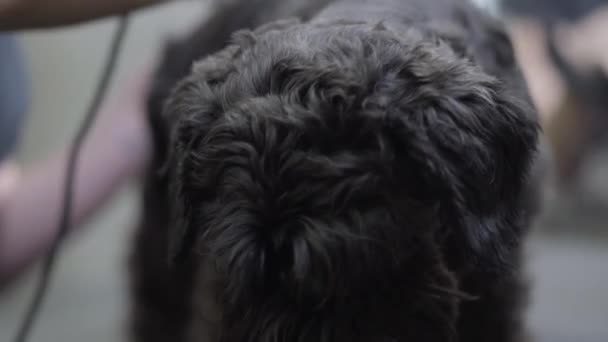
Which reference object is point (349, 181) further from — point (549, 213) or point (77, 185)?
point (549, 213)

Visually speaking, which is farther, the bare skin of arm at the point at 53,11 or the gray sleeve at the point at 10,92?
the gray sleeve at the point at 10,92

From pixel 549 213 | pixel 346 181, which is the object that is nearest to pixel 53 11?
pixel 346 181

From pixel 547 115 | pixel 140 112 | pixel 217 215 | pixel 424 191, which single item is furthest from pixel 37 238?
pixel 547 115

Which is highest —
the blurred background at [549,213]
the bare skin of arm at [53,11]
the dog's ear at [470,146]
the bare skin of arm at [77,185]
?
the bare skin of arm at [53,11]

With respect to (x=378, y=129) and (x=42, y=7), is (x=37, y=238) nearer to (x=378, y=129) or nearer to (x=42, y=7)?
(x=42, y=7)

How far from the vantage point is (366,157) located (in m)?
0.79

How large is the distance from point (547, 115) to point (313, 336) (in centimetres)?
125

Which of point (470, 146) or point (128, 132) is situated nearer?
point (470, 146)

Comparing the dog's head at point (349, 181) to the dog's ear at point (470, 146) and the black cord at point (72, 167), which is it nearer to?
the dog's ear at point (470, 146)

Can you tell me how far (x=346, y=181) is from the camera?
77 centimetres

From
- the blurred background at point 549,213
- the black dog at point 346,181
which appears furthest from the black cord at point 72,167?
the black dog at point 346,181

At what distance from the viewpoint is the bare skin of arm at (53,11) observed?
97 cm

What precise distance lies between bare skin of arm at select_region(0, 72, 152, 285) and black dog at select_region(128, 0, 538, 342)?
1.66 feet

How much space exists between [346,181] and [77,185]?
780 mm
